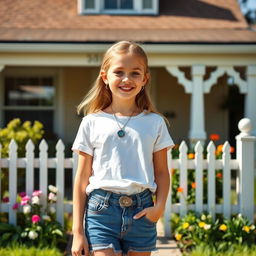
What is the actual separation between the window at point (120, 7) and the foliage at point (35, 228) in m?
6.07

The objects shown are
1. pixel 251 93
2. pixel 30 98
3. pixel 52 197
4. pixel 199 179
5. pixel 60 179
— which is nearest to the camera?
pixel 52 197

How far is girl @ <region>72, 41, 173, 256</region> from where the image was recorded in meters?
1.96

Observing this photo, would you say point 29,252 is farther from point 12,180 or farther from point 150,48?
point 150,48

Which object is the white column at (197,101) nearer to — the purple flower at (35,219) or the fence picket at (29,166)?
the fence picket at (29,166)

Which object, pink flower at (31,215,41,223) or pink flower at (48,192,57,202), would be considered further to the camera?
pink flower at (48,192,57,202)

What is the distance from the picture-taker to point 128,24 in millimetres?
8844

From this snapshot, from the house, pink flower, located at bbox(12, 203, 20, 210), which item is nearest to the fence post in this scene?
pink flower, located at bbox(12, 203, 20, 210)

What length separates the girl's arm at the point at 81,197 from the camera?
6.51ft

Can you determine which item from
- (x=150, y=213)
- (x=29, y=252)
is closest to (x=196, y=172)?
(x=29, y=252)

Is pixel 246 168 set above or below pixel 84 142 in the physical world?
below

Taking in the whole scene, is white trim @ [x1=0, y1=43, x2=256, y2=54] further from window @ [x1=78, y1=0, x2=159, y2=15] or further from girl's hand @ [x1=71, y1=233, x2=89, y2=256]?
girl's hand @ [x1=71, y1=233, x2=89, y2=256]

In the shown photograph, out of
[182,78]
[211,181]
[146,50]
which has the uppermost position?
[146,50]

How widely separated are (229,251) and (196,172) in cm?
92

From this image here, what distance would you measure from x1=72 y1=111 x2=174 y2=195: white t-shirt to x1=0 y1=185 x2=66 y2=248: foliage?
2.17 metres
